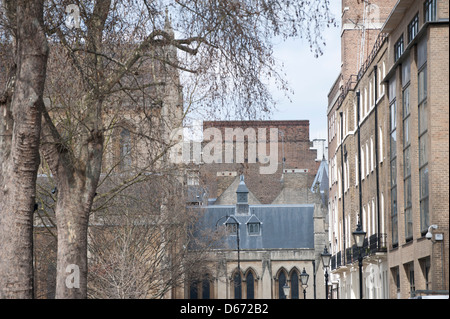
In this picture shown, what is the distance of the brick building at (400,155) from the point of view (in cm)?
2945

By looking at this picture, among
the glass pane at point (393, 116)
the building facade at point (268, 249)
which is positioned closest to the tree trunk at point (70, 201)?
the glass pane at point (393, 116)

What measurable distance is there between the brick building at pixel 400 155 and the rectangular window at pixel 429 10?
1.4 inches

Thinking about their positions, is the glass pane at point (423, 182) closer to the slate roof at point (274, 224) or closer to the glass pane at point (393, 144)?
the glass pane at point (393, 144)

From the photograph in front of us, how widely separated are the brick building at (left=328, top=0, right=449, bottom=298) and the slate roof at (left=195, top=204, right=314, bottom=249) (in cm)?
3472

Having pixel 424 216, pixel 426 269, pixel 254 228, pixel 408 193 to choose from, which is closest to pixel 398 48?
pixel 408 193

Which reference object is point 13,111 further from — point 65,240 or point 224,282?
point 224,282

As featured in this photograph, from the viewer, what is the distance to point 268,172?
4094 inches

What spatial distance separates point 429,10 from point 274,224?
201ft

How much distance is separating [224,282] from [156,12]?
67608 mm

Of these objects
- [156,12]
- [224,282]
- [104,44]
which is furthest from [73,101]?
[224,282]

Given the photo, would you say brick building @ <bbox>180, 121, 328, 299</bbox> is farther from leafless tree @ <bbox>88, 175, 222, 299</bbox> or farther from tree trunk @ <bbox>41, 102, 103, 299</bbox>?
tree trunk @ <bbox>41, 102, 103, 299</bbox>

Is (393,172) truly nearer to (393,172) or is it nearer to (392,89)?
(393,172)

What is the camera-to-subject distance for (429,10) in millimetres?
30828

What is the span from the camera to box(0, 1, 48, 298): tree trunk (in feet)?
44.2
